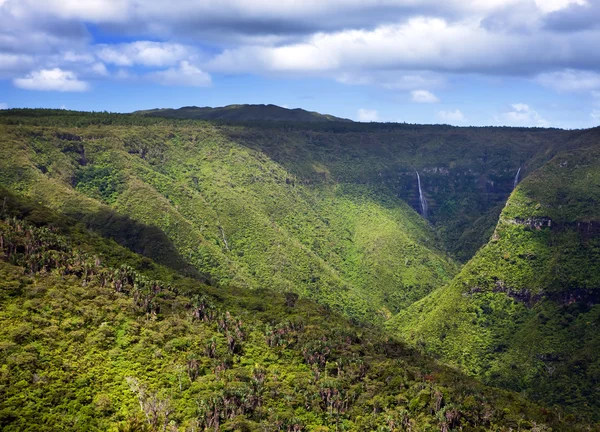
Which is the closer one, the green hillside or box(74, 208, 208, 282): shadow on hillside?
the green hillside

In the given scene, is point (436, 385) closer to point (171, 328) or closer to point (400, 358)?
point (400, 358)

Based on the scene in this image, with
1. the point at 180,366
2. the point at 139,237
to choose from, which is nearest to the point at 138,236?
the point at 139,237

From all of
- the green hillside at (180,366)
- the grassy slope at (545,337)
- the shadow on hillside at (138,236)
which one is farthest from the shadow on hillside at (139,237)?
the grassy slope at (545,337)

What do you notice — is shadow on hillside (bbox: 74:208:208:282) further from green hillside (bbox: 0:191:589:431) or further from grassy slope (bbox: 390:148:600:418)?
grassy slope (bbox: 390:148:600:418)

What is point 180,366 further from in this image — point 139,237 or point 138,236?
point 138,236

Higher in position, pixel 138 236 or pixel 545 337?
pixel 138 236

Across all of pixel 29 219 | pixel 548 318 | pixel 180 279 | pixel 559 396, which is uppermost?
pixel 29 219

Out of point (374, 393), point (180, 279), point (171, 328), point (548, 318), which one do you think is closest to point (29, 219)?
point (180, 279)

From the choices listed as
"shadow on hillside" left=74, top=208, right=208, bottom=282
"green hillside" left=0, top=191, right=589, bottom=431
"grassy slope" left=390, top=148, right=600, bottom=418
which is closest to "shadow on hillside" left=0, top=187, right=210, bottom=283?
"shadow on hillside" left=74, top=208, right=208, bottom=282
